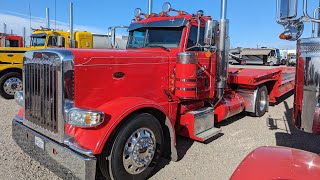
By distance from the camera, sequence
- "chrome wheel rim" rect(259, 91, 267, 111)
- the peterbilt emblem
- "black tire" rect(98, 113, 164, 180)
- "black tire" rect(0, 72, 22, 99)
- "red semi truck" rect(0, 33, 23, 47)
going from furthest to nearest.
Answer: "red semi truck" rect(0, 33, 23, 47), "black tire" rect(0, 72, 22, 99), "chrome wheel rim" rect(259, 91, 267, 111), the peterbilt emblem, "black tire" rect(98, 113, 164, 180)

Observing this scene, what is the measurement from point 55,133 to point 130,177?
3.44 feet

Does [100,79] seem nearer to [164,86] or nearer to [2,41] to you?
[164,86]

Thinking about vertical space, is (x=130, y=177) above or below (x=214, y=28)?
Answer: below

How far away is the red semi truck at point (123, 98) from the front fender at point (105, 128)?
11 mm

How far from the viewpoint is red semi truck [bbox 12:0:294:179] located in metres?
2.99

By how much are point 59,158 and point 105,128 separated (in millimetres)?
629

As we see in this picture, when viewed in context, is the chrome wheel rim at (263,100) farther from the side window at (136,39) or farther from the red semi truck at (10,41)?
the red semi truck at (10,41)

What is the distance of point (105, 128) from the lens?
9.74 ft

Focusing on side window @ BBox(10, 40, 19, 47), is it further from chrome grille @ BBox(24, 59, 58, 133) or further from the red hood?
the red hood

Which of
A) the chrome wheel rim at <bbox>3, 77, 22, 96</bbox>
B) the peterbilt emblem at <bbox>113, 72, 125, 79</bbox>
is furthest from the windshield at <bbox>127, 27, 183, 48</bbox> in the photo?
the chrome wheel rim at <bbox>3, 77, 22, 96</bbox>

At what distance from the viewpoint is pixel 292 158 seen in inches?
75.6

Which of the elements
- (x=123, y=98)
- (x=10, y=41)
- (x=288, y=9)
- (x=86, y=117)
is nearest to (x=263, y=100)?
(x=123, y=98)

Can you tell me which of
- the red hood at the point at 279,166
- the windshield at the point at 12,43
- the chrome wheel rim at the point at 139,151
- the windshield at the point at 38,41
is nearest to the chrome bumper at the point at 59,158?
the chrome wheel rim at the point at 139,151

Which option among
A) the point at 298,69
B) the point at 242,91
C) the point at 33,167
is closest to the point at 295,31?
the point at 298,69
